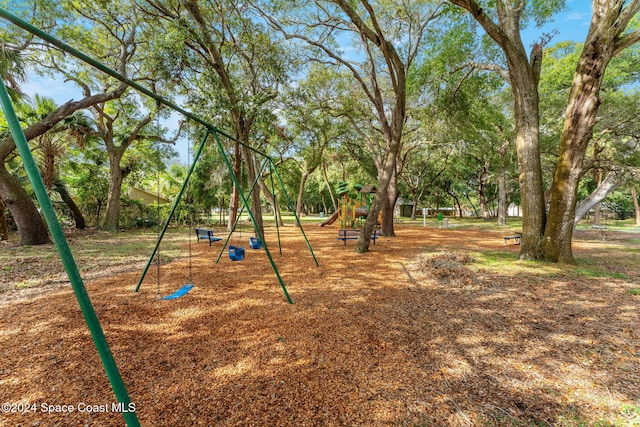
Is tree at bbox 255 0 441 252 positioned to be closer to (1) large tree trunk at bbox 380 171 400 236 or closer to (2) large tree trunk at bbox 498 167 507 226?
(1) large tree trunk at bbox 380 171 400 236

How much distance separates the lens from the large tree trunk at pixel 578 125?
5.70m

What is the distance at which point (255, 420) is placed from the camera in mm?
2045

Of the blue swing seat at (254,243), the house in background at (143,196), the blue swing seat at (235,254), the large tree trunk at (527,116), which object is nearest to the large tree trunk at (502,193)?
the large tree trunk at (527,116)

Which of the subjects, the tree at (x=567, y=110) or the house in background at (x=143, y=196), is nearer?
the tree at (x=567, y=110)

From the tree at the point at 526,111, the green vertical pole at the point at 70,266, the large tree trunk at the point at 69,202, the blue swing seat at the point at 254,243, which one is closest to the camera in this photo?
the green vertical pole at the point at 70,266

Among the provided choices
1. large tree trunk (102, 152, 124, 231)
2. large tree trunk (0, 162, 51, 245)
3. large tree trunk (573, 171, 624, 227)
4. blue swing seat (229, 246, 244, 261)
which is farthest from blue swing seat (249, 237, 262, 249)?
large tree trunk (573, 171, 624, 227)

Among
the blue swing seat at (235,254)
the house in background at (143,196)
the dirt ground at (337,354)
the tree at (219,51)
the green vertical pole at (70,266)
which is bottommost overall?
the dirt ground at (337,354)

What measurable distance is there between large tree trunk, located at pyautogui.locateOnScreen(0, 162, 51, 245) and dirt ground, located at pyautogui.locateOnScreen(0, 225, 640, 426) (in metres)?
7.04

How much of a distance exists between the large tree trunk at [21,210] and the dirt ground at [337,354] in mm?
7039

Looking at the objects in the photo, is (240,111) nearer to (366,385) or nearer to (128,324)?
(128,324)

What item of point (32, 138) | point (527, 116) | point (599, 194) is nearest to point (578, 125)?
point (527, 116)

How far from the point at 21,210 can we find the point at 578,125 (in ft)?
55.9

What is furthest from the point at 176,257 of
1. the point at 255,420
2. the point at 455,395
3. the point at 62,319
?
the point at 455,395

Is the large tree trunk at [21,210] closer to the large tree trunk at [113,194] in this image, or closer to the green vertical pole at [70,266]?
the large tree trunk at [113,194]
